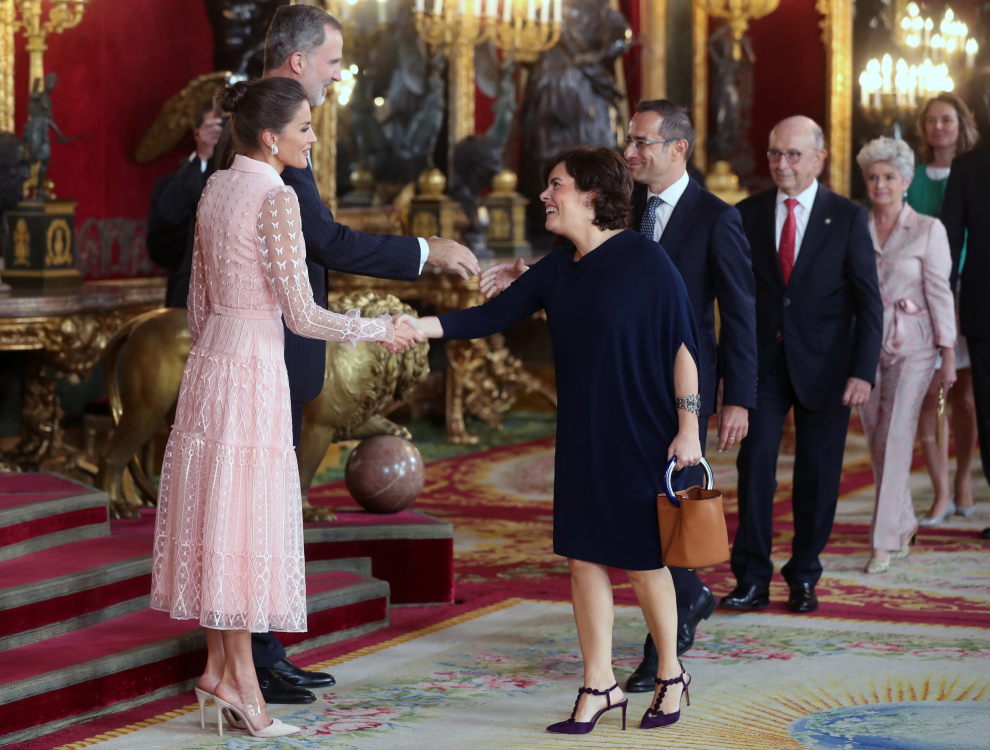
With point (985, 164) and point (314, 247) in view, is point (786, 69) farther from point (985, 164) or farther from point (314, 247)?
point (314, 247)

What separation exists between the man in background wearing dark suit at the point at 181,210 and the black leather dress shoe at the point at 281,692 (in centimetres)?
184

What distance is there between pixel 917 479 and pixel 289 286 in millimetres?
5346

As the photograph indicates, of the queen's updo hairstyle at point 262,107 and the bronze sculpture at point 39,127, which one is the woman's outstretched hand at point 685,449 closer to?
the queen's updo hairstyle at point 262,107

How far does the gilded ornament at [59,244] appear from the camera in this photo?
6.72 metres

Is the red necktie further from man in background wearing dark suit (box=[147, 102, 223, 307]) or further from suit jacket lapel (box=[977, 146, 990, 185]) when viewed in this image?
man in background wearing dark suit (box=[147, 102, 223, 307])

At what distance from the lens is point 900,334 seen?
5.42 metres

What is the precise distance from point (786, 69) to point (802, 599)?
9.07 m

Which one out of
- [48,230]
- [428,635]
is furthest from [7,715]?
[48,230]

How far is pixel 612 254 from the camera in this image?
340 centimetres

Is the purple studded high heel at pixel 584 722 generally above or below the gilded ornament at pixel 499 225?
below

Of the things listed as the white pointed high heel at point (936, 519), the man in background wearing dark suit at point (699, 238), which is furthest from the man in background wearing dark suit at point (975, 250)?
the man in background wearing dark suit at point (699, 238)

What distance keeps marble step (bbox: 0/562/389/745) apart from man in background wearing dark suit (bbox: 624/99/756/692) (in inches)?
42.2

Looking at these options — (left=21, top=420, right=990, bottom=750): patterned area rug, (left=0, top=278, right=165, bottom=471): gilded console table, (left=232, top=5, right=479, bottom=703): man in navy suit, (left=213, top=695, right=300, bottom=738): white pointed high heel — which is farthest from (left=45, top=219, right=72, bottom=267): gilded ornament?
(left=213, top=695, right=300, bottom=738): white pointed high heel

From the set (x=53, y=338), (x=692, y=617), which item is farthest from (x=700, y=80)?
(x=692, y=617)
